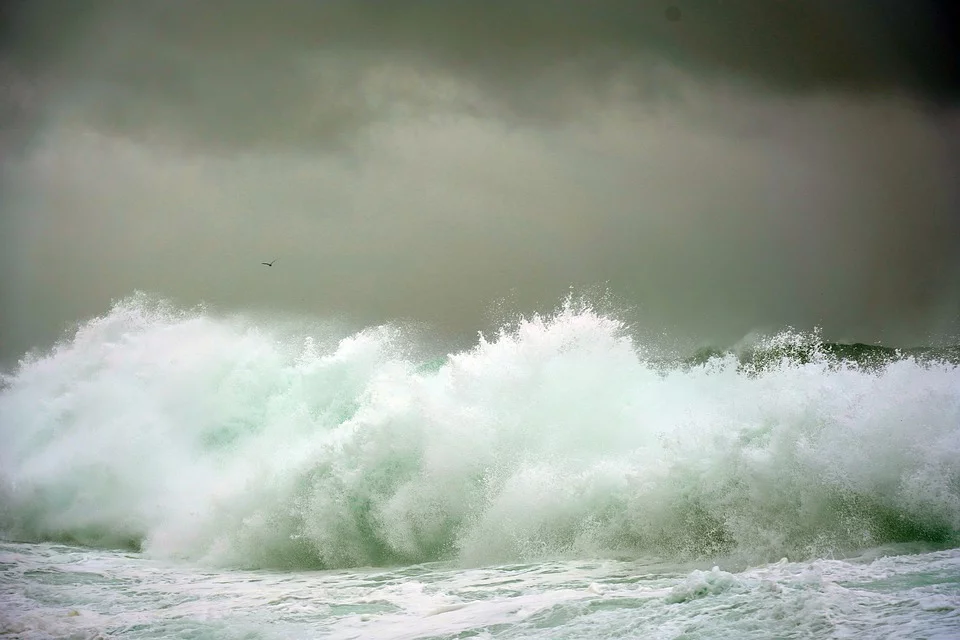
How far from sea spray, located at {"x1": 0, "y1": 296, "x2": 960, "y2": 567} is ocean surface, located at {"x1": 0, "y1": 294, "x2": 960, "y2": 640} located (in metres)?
0.04

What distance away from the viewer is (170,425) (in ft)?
56.1

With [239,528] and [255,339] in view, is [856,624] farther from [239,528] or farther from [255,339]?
[255,339]

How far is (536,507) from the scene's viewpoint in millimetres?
9953

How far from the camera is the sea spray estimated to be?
867 centimetres

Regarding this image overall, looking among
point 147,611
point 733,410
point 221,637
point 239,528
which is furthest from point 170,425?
point 733,410

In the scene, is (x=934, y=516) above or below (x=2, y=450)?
below

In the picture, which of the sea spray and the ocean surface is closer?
the ocean surface

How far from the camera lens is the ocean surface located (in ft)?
23.1

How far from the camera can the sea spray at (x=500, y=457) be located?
28.5 ft

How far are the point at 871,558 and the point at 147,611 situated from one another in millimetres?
7835

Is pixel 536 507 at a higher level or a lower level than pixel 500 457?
lower

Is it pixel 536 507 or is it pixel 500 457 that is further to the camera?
pixel 500 457

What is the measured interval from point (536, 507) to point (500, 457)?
1.28 meters

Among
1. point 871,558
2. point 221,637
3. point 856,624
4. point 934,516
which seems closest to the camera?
point 856,624
